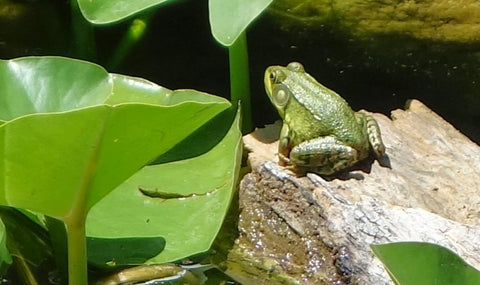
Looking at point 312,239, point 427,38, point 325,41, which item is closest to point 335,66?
point 325,41

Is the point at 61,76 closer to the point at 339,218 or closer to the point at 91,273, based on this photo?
the point at 91,273

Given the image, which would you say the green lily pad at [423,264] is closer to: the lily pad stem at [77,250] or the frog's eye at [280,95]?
the lily pad stem at [77,250]

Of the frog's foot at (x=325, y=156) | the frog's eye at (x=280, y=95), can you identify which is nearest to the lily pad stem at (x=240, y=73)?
the frog's eye at (x=280, y=95)

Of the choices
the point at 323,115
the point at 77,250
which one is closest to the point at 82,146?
the point at 77,250

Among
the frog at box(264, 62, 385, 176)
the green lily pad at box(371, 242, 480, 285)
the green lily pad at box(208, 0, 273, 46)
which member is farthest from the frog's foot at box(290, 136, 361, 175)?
the green lily pad at box(371, 242, 480, 285)

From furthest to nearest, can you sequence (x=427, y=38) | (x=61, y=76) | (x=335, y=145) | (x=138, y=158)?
(x=427, y=38) → (x=335, y=145) → (x=61, y=76) → (x=138, y=158)

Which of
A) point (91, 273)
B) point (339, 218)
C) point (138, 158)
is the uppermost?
point (138, 158)

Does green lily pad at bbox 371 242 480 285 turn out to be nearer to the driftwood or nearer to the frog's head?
the driftwood
